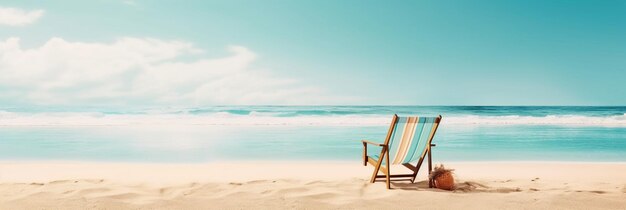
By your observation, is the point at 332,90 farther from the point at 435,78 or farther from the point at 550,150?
the point at 550,150

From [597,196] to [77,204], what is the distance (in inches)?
195

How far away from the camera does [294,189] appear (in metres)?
4.91

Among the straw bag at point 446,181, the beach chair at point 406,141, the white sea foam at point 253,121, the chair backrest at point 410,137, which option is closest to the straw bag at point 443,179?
the straw bag at point 446,181

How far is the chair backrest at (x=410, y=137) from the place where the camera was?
5066 millimetres

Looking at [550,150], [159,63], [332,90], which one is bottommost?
[550,150]

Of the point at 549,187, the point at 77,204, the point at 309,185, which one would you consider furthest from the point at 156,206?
the point at 549,187

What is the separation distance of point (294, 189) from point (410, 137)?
144cm

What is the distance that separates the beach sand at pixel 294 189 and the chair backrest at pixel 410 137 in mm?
377

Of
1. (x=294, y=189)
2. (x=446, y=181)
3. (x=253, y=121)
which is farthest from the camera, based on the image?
(x=253, y=121)

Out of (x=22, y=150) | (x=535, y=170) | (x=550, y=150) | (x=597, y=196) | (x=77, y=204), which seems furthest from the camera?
(x=550, y=150)

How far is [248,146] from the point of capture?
35.4 ft

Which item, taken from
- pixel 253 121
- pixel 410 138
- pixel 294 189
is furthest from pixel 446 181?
pixel 253 121

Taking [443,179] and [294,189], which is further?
[443,179]

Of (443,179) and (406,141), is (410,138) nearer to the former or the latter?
(406,141)
